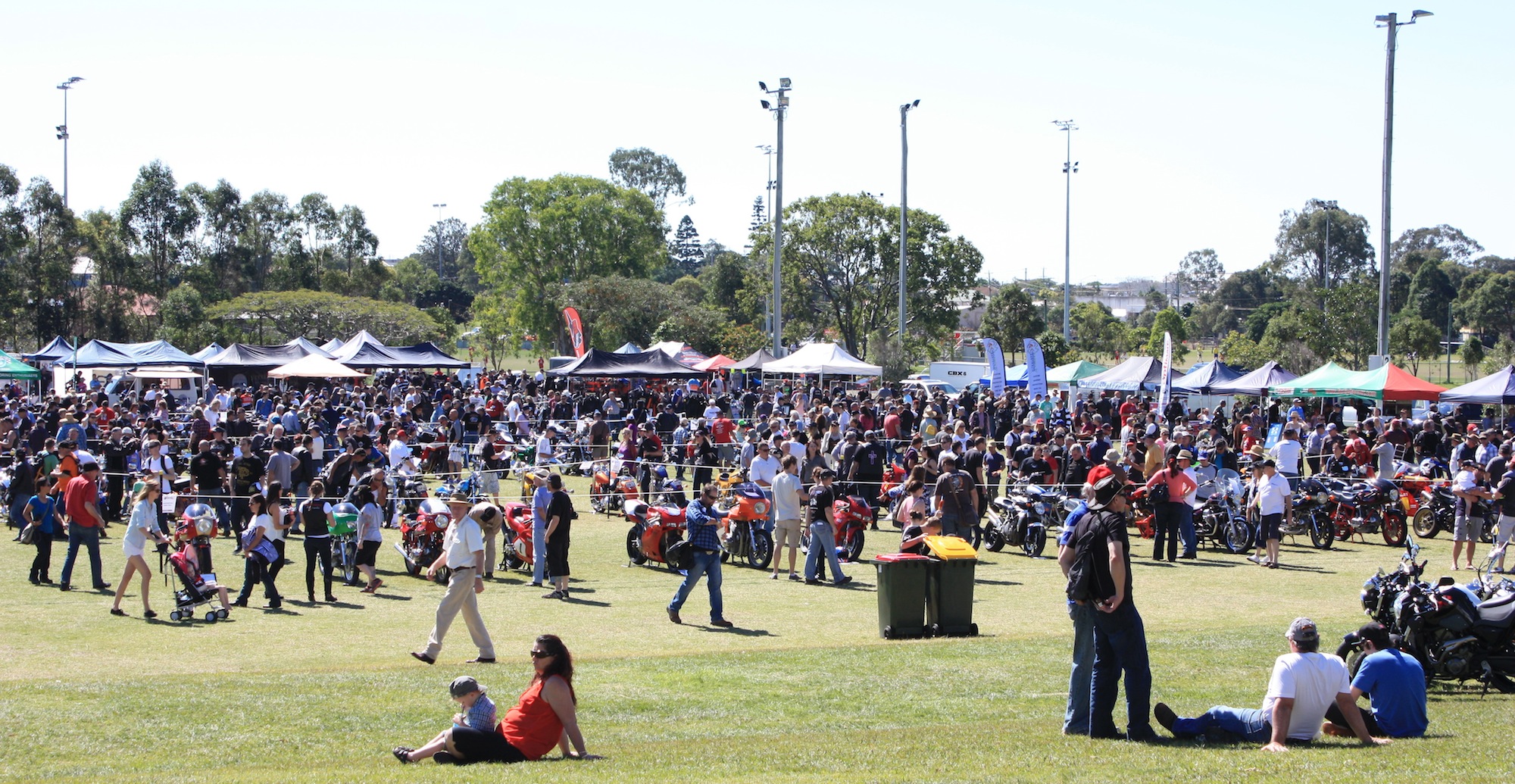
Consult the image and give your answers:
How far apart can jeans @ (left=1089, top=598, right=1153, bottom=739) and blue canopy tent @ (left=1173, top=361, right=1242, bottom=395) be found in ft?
92.3

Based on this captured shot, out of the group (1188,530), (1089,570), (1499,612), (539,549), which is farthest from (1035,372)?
(1089,570)

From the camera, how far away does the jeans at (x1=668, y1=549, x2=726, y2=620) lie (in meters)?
11.7

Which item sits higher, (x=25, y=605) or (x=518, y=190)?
(x=518, y=190)

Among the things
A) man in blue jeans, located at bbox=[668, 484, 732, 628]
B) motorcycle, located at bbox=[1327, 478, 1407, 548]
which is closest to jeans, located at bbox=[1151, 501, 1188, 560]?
motorcycle, located at bbox=[1327, 478, 1407, 548]

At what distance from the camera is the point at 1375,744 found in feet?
22.8

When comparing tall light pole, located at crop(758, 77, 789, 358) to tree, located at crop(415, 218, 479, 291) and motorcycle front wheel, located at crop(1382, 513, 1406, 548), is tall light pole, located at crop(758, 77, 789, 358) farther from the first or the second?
tree, located at crop(415, 218, 479, 291)

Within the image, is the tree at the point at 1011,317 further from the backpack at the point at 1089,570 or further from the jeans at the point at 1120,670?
the backpack at the point at 1089,570

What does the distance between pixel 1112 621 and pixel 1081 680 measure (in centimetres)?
61

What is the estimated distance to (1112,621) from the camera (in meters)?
6.84

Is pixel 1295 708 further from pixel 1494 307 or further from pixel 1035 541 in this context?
pixel 1494 307

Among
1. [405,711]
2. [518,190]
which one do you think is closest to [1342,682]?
[405,711]

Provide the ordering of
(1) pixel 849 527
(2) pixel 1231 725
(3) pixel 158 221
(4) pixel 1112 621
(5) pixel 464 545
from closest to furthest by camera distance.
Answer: (4) pixel 1112 621 < (2) pixel 1231 725 < (5) pixel 464 545 < (1) pixel 849 527 < (3) pixel 158 221

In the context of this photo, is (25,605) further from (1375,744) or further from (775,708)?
(1375,744)

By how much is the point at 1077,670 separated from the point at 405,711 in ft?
14.2
